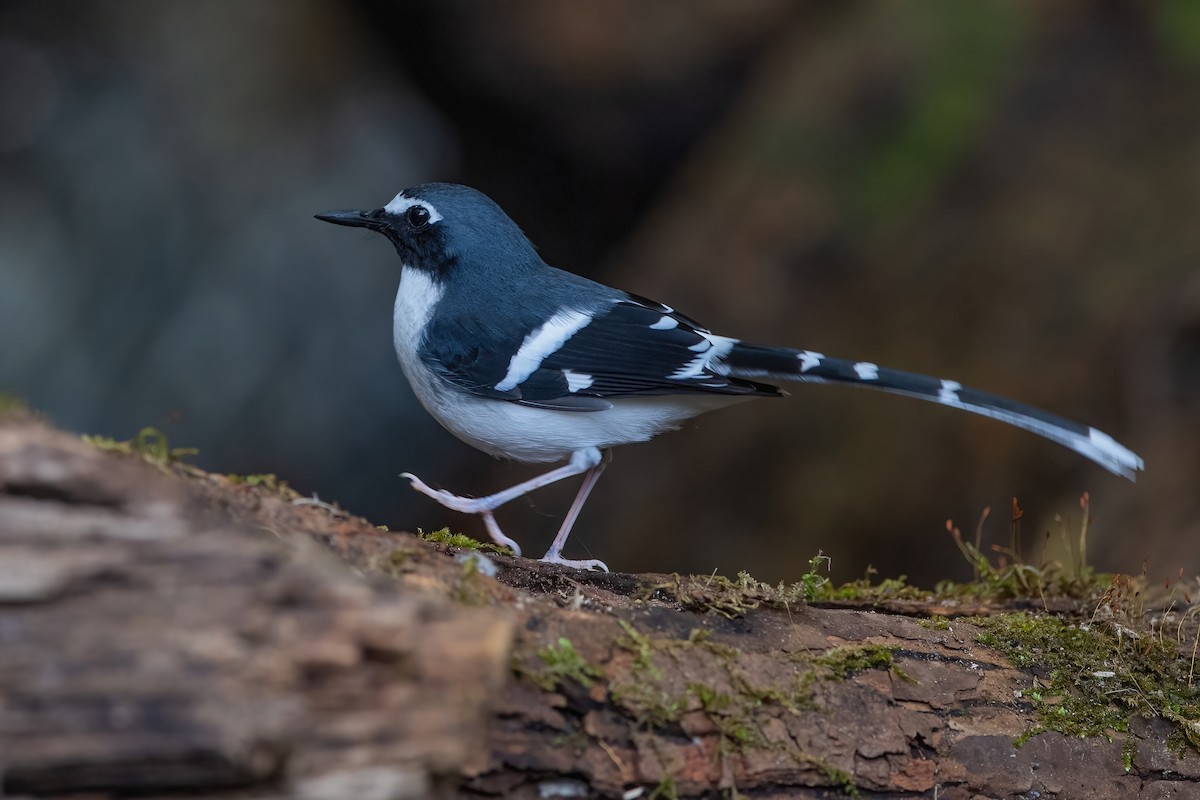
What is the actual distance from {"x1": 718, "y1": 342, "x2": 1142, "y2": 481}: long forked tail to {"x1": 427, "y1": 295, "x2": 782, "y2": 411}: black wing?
0.59ft

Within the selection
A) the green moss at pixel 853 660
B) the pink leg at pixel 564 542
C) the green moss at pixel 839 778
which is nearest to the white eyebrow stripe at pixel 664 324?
the pink leg at pixel 564 542

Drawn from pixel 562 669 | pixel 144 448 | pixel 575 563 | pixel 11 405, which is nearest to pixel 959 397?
pixel 575 563

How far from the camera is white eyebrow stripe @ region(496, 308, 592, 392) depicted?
4.93 metres

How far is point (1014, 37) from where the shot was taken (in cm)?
995

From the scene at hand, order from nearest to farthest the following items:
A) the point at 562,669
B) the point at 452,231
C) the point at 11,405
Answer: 1. the point at 11,405
2. the point at 562,669
3. the point at 452,231

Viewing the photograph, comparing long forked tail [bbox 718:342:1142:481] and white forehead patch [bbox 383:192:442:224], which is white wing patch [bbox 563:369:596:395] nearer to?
long forked tail [bbox 718:342:1142:481]

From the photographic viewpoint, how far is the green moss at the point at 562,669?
2996mm

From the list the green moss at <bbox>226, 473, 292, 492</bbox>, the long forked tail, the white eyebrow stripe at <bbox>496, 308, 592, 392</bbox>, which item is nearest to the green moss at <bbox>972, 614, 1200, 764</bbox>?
the long forked tail

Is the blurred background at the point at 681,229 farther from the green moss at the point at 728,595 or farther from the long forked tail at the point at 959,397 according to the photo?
the green moss at the point at 728,595

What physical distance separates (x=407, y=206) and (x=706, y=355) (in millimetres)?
1733

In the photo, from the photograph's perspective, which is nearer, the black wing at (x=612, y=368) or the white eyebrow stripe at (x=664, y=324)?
the black wing at (x=612, y=368)

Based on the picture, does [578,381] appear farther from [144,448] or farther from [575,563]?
[144,448]

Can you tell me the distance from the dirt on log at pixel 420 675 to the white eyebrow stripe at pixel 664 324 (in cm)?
141

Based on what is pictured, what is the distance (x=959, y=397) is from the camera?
469 centimetres
